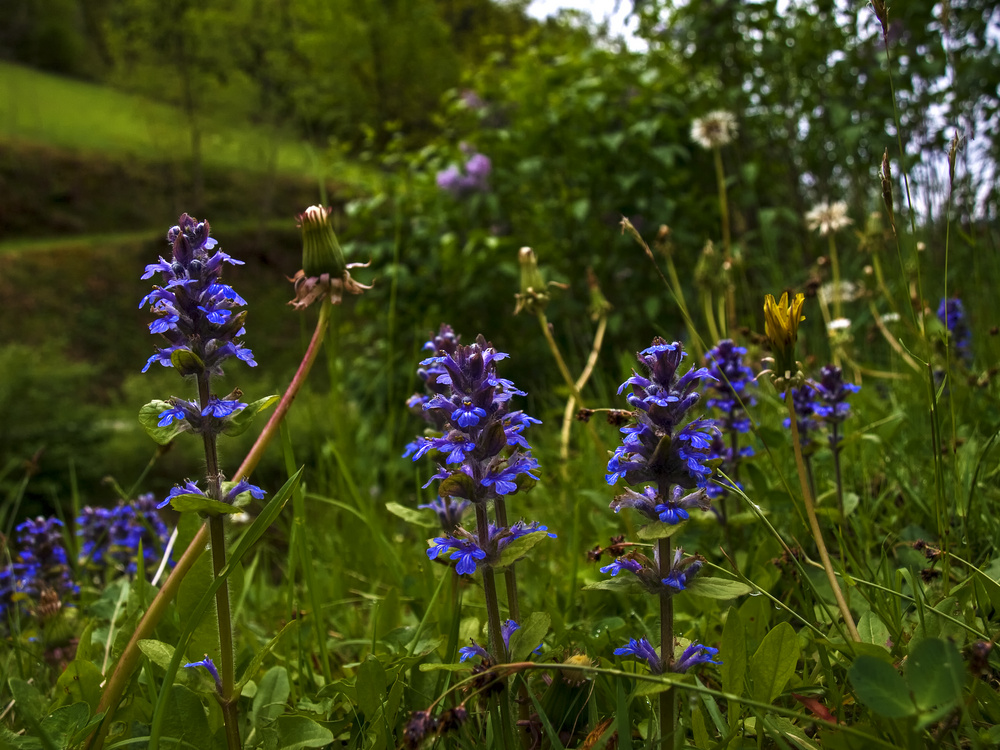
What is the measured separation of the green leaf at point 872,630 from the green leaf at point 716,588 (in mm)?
329

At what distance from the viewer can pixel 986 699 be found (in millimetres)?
1003

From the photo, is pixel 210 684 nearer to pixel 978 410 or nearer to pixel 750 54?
pixel 978 410

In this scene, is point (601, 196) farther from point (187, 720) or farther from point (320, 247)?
point (187, 720)

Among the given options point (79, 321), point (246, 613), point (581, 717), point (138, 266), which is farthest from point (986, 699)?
point (138, 266)

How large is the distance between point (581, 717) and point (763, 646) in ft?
0.99

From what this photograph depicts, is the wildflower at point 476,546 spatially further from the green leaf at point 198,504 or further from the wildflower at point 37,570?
the wildflower at point 37,570

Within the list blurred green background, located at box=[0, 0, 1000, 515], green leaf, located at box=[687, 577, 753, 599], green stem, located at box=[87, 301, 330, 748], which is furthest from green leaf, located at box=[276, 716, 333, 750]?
blurred green background, located at box=[0, 0, 1000, 515]

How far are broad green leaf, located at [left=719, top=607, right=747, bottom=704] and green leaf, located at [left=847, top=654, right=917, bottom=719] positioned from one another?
9.2 inches

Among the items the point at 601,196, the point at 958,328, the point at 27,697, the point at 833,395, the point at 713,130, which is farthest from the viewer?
the point at 601,196

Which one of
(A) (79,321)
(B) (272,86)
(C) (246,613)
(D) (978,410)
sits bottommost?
(C) (246,613)

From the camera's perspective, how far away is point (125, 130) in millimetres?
19172

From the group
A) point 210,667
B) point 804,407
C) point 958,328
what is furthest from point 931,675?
point 958,328

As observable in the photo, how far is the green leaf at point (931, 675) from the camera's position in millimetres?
793

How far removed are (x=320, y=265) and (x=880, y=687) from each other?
985mm
